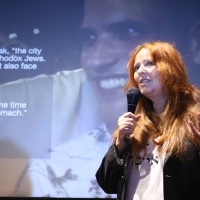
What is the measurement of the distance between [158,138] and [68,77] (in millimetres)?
1578

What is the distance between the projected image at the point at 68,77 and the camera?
2.65 m

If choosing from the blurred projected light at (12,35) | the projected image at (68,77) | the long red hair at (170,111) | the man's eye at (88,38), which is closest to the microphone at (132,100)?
the long red hair at (170,111)

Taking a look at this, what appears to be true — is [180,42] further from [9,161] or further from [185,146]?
[185,146]

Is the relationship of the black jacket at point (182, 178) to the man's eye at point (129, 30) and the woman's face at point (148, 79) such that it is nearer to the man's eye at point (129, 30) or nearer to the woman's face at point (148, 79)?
the woman's face at point (148, 79)

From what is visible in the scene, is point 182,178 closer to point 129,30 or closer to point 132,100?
point 132,100

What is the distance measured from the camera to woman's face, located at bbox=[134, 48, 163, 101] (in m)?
1.35

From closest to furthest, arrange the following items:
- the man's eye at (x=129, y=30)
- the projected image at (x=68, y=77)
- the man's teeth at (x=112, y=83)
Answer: the projected image at (x=68, y=77) < the man's teeth at (x=112, y=83) < the man's eye at (x=129, y=30)

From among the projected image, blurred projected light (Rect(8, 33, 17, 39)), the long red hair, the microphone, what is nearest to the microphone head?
the microphone

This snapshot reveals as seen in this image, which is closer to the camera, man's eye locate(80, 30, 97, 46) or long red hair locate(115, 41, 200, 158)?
long red hair locate(115, 41, 200, 158)

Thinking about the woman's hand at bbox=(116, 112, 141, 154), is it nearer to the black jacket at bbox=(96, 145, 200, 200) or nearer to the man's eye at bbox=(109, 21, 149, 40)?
the black jacket at bbox=(96, 145, 200, 200)

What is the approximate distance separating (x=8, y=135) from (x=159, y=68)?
164 cm

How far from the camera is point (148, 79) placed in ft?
4.46

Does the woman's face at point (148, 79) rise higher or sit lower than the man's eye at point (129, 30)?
lower

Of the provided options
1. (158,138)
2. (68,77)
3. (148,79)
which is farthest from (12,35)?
(158,138)
